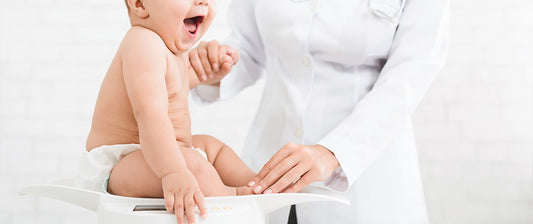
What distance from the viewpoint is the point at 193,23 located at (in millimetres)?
900

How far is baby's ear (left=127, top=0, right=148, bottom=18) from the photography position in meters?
0.87

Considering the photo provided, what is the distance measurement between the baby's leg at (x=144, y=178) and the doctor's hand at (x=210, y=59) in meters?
0.27

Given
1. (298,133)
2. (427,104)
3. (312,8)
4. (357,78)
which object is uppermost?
(312,8)

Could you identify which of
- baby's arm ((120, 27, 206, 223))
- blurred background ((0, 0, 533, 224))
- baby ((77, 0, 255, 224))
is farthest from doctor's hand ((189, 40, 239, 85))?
blurred background ((0, 0, 533, 224))

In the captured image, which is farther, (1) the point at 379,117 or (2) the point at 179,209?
(1) the point at 379,117

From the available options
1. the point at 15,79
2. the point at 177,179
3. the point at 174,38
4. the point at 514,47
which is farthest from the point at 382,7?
the point at 15,79

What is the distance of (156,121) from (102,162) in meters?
0.13

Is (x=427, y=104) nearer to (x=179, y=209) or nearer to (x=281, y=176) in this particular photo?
(x=281, y=176)

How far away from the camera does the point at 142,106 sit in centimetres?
79

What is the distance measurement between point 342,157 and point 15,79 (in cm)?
159

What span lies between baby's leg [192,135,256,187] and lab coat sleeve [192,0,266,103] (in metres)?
0.31

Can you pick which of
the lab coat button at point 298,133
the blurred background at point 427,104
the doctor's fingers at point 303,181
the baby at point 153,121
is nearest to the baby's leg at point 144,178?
the baby at point 153,121

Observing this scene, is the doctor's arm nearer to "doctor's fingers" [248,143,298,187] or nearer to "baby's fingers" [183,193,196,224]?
"doctor's fingers" [248,143,298,187]

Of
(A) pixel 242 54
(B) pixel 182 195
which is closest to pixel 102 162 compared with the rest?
(B) pixel 182 195
